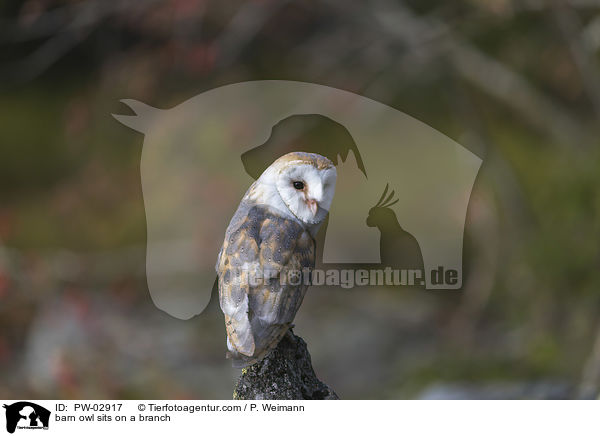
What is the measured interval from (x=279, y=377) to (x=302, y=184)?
0.36m

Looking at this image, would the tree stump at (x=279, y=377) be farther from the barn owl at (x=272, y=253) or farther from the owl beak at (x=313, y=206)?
the owl beak at (x=313, y=206)

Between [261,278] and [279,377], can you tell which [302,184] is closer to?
[261,278]

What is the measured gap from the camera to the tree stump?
3.75 feet

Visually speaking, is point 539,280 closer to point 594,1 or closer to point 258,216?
point 594,1

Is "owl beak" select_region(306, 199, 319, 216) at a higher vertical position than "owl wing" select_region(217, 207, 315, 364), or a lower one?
higher

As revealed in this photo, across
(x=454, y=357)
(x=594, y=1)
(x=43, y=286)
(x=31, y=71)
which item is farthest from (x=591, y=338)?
(x=31, y=71)

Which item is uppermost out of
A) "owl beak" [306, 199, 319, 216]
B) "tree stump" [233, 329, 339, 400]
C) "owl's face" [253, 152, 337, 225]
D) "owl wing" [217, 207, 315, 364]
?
"owl's face" [253, 152, 337, 225]
